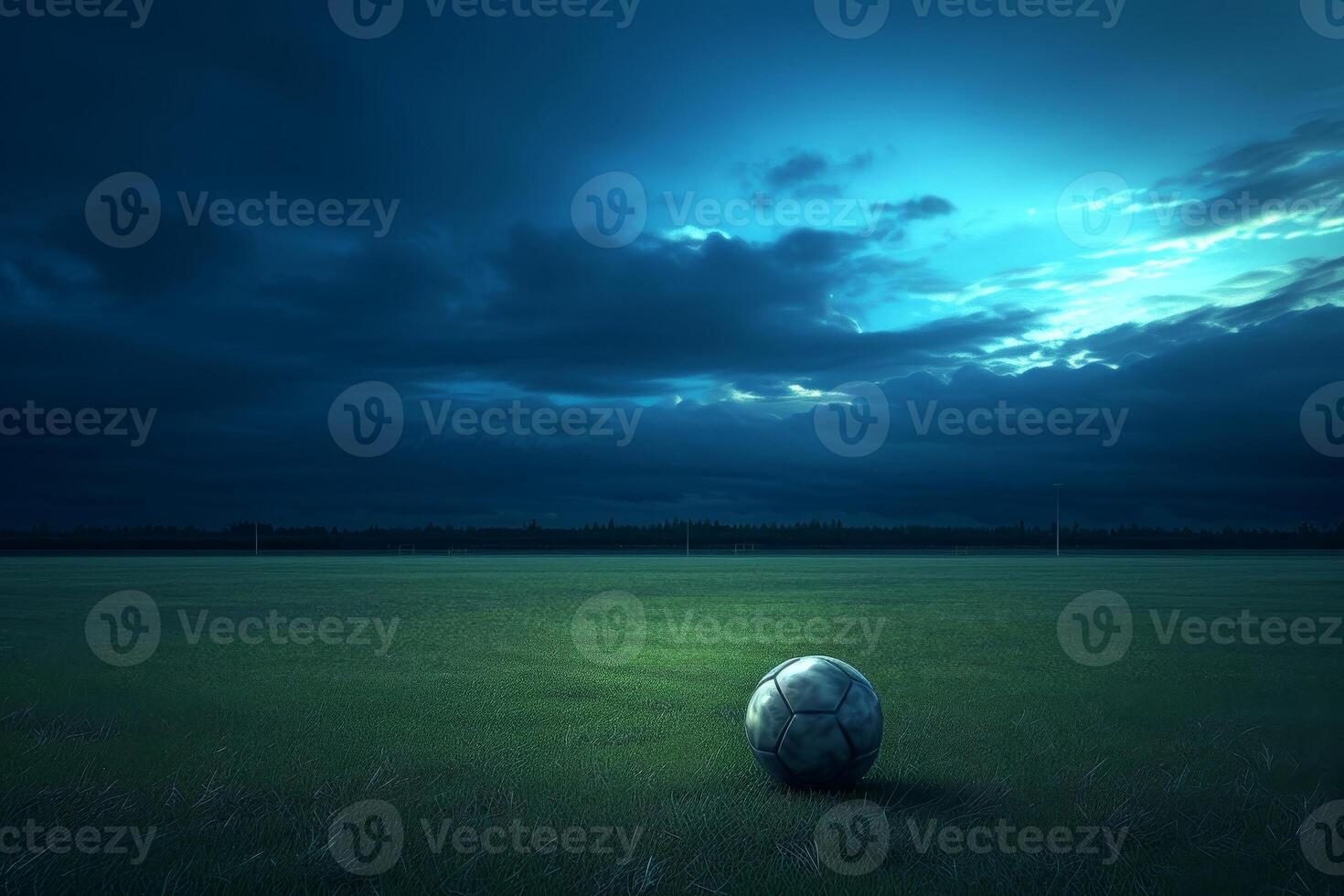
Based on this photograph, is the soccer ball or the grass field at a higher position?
the soccer ball

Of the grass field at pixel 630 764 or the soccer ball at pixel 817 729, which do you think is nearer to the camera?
the grass field at pixel 630 764

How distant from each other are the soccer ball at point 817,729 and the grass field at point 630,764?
0.70 ft

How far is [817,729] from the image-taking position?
5.05m

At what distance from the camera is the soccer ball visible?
16.5 feet

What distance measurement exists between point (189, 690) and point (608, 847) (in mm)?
6337

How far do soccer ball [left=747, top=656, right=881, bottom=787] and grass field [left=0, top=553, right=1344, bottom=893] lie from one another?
0.21 metres

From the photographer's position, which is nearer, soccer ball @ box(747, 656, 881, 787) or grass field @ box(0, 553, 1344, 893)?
grass field @ box(0, 553, 1344, 893)

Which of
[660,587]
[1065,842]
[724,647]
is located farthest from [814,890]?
[660,587]

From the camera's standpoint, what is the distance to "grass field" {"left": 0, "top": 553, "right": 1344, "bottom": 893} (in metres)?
→ 4.04

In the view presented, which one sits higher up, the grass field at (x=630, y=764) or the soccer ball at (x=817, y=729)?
the soccer ball at (x=817, y=729)

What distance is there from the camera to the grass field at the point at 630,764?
13.3 feet

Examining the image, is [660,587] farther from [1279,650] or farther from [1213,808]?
[1213,808]

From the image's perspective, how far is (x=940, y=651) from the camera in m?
11.4

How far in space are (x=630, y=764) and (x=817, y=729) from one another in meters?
1.49
